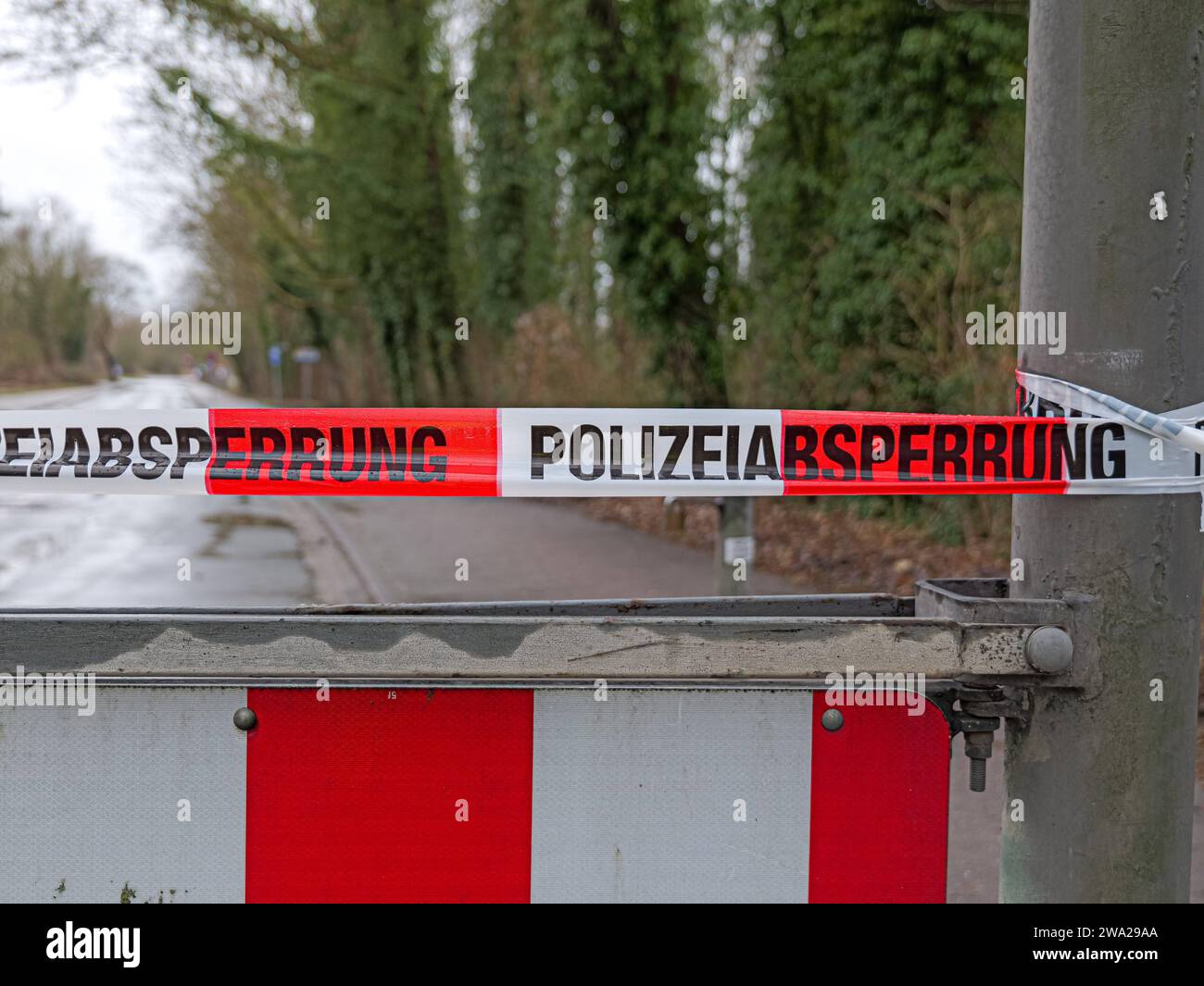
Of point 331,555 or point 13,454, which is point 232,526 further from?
point 13,454

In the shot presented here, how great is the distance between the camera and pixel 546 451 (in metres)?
2.79

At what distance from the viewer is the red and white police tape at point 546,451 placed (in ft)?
8.27

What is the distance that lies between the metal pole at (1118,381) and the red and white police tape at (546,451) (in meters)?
0.14

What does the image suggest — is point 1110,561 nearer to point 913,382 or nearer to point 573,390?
point 913,382

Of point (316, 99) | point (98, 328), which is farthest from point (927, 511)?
point (98, 328)

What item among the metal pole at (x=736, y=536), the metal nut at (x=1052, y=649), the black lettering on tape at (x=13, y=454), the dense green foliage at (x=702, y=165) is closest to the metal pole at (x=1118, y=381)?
the metal nut at (x=1052, y=649)

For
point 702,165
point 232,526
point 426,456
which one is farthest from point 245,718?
point 232,526

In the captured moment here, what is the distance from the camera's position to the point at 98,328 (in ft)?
306

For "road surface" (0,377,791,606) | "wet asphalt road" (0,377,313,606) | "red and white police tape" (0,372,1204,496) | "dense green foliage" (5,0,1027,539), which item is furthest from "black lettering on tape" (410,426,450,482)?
"road surface" (0,377,791,606)

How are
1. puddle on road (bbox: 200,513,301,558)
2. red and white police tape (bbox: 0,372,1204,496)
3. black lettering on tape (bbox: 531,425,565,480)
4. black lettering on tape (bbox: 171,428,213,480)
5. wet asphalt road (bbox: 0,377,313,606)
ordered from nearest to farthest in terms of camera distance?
1. red and white police tape (bbox: 0,372,1204,496)
2. black lettering on tape (bbox: 531,425,565,480)
3. black lettering on tape (bbox: 171,428,213,480)
4. wet asphalt road (bbox: 0,377,313,606)
5. puddle on road (bbox: 200,513,301,558)

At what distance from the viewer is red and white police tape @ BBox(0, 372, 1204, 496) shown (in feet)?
8.27

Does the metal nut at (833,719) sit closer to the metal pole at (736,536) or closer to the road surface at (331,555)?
the metal pole at (736,536)

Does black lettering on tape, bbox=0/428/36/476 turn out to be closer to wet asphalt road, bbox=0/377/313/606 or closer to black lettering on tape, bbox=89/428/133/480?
black lettering on tape, bbox=89/428/133/480

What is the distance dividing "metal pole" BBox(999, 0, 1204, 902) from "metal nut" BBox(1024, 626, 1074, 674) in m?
0.05
